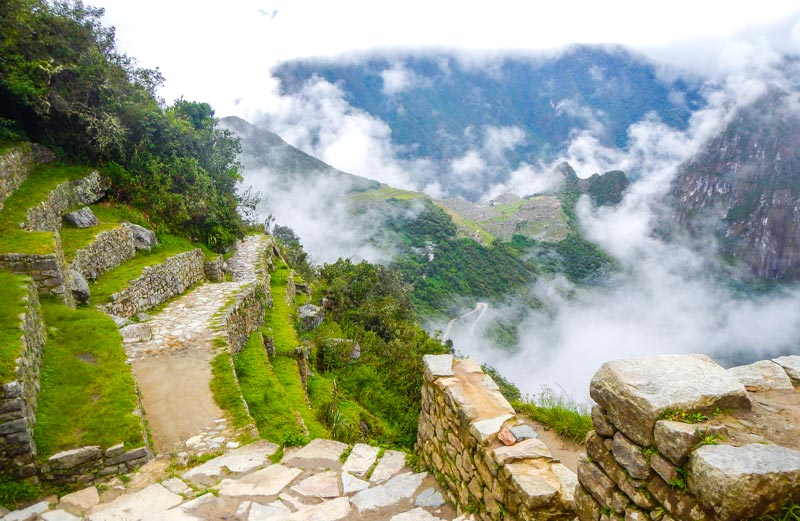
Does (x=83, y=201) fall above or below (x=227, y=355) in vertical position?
above

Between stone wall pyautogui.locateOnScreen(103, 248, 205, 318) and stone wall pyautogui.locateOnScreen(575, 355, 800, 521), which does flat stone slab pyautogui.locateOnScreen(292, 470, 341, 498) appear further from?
stone wall pyautogui.locateOnScreen(103, 248, 205, 318)


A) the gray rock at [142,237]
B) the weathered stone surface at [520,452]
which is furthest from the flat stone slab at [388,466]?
the gray rock at [142,237]

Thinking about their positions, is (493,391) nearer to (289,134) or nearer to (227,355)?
(227,355)

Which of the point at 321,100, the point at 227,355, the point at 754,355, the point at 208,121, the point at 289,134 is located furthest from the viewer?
the point at 321,100

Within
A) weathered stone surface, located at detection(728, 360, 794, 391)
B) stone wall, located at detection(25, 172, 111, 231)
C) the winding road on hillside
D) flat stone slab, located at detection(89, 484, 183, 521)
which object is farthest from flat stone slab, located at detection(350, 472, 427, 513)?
the winding road on hillside

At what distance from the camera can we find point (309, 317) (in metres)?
16.6

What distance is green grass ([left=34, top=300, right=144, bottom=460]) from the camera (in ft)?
18.3

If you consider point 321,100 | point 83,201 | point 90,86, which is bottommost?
point 83,201

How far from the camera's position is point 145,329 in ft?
30.1

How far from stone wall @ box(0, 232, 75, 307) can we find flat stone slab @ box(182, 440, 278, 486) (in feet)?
17.5

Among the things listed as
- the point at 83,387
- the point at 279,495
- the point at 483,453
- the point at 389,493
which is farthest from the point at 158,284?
the point at 483,453

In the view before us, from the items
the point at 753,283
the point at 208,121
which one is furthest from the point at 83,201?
the point at 753,283

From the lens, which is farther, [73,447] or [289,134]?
[289,134]

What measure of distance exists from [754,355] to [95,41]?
10561cm
